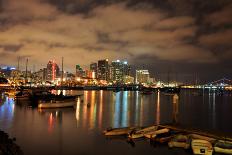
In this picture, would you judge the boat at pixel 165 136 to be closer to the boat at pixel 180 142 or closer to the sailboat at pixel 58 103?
the boat at pixel 180 142

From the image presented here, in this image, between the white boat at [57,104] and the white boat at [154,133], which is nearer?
the white boat at [154,133]

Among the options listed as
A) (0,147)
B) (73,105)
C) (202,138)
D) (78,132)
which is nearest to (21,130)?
(78,132)

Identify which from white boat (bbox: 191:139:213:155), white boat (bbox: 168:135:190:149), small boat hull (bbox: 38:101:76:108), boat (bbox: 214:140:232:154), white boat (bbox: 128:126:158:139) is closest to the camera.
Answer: white boat (bbox: 191:139:213:155)

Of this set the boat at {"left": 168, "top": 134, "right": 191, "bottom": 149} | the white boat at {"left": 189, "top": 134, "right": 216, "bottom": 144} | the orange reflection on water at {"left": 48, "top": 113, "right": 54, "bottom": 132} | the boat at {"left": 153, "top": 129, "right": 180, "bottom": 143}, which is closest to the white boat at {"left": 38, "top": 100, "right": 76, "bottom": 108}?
the orange reflection on water at {"left": 48, "top": 113, "right": 54, "bottom": 132}

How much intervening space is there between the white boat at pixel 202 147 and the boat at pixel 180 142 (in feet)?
2.67

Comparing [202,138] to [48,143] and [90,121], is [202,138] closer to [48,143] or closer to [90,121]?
[48,143]

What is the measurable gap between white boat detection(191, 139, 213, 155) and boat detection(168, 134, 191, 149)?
81 cm

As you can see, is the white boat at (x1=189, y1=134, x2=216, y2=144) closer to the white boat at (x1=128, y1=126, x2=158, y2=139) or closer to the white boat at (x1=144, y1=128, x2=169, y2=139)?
the white boat at (x1=144, y1=128, x2=169, y2=139)

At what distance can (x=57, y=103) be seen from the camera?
57906 millimetres

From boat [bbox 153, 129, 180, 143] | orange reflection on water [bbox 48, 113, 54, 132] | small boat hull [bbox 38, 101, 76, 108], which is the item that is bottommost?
orange reflection on water [bbox 48, 113, 54, 132]

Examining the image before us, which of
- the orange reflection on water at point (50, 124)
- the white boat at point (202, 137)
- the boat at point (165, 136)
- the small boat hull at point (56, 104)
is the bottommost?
the orange reflection on water at point (50, 124)

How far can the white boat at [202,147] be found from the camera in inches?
909

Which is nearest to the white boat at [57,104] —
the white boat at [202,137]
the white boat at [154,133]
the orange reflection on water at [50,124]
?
the orange reflection on water at [50,124]

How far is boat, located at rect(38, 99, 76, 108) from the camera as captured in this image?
185 ft
